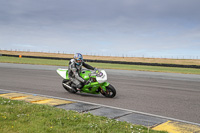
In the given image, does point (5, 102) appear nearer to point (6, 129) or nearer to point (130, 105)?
point (6, 129)

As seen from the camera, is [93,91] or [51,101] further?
[93,91]

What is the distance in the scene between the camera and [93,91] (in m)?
9.17

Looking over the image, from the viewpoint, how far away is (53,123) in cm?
510

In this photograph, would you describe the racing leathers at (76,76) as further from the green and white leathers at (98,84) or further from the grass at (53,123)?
the grass at (53,123)

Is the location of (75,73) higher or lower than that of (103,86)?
higher

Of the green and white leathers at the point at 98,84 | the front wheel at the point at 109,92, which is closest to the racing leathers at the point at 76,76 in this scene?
the green and white leathers at the point at 98,84

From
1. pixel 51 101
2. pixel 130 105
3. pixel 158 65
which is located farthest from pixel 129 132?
pixel 158 65

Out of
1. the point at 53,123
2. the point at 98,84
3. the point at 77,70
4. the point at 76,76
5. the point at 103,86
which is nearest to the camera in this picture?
the point at 53,123

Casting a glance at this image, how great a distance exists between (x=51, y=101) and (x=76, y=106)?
1159mm

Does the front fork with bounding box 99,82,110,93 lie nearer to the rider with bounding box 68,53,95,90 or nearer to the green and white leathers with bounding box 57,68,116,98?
the green and white leathers with bounding box 57,68,116,98

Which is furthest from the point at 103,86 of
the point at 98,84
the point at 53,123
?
the point at 53,123

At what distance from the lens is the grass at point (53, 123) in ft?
15.4

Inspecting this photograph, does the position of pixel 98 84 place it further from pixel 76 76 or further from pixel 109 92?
pixel 76 76

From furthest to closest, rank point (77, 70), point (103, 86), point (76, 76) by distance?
point (77, 70), point (76, 76), point (103, 86)
